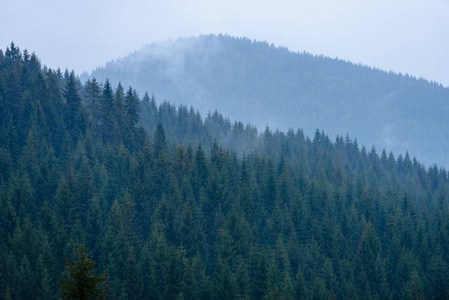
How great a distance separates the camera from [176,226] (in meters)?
73.2

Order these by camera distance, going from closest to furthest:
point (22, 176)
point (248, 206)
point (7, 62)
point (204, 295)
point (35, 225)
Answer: point (204, 295) < point (35, 225) < point (22, 176) < point (248, 206) < point (7, 62)

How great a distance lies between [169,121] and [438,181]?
9236cm

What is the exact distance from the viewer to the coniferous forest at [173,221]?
61.7 m

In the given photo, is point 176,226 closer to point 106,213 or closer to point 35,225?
point 106,213

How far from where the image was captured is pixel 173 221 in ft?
241

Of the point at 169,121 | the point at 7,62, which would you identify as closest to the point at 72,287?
the point at 7,62

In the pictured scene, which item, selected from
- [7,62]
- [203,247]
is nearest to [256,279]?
[203,247]

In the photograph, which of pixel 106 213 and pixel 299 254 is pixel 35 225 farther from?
pixel 299 254

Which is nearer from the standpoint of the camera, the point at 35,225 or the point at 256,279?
the point at 256,279

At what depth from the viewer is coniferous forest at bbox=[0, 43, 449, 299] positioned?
61719mm

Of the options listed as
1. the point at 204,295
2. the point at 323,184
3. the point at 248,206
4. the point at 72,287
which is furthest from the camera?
the point at 323,184

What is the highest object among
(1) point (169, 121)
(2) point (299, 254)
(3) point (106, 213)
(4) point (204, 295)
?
(1) point (169, 121)

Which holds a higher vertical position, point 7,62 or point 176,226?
point 7,62

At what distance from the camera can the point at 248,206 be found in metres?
84.2
